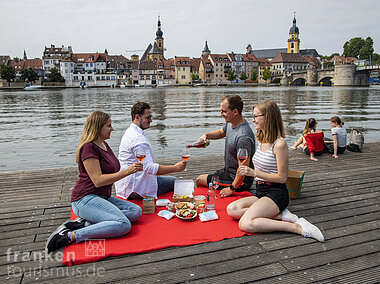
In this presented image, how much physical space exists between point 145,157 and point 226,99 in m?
1.60

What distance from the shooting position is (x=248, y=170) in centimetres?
385

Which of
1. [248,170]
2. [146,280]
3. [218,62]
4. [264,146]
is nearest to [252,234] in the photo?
[248,170]

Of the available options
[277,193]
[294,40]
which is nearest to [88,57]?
[294,40]

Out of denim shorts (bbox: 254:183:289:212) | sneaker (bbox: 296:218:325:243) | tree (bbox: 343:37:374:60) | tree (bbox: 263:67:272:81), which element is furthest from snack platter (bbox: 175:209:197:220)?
tree (bbox: 343:37:374:60)

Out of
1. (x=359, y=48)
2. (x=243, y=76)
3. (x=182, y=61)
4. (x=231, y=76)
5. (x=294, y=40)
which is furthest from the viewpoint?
(x=294, y=40)

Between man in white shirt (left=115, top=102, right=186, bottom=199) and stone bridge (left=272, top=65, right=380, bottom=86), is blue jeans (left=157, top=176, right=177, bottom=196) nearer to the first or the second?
man in white shirt (left=115, top=102, right=186, bottom=199)

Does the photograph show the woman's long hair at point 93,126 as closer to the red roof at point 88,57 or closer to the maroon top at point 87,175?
the maroon top at point 87,175

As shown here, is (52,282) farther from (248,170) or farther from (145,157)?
(248,170)

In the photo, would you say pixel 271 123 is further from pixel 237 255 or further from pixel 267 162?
pixel 237 255

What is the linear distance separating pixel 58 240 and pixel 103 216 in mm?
553

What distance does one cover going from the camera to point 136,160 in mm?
4742

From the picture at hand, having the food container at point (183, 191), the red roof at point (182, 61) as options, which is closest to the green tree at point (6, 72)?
the red roof at point (182, 61)

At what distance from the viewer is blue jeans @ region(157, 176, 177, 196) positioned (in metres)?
5.32

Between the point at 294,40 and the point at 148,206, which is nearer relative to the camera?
the point at 148,206
